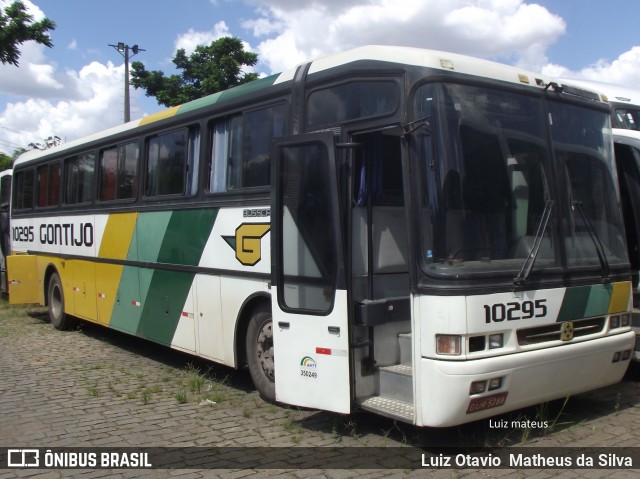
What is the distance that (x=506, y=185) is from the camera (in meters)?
5.14

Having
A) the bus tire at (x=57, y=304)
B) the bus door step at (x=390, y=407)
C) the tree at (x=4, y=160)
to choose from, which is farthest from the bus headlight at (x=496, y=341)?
the tree at (x=4, y=160)

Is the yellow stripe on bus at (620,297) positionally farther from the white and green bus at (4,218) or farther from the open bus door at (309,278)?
the white and green bus at (4,218)

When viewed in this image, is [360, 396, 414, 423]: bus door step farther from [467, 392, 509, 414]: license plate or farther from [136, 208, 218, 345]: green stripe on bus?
[136, 208, 218, 345]: green stripe on bus

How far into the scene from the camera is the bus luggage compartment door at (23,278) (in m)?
13.0

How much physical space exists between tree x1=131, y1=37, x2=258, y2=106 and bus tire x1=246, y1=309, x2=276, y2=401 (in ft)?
72.3

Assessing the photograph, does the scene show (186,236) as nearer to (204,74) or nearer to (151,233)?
(151,233)

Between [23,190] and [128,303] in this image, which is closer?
[128,303]

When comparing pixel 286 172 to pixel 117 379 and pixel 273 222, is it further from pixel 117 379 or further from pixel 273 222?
pixel 117 379

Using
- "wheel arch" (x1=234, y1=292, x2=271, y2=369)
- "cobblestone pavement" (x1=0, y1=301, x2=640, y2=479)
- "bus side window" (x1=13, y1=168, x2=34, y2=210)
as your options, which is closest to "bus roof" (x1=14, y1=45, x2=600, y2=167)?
"wheel arch" (x1=234, y1=292, x2=271, y2=369)

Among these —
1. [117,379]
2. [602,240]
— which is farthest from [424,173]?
[117,379]

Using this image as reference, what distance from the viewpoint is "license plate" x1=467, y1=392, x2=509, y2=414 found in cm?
474

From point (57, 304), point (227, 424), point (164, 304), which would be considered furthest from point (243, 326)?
point (57, 304)

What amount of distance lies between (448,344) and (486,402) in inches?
21.5

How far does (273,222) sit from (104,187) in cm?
519
